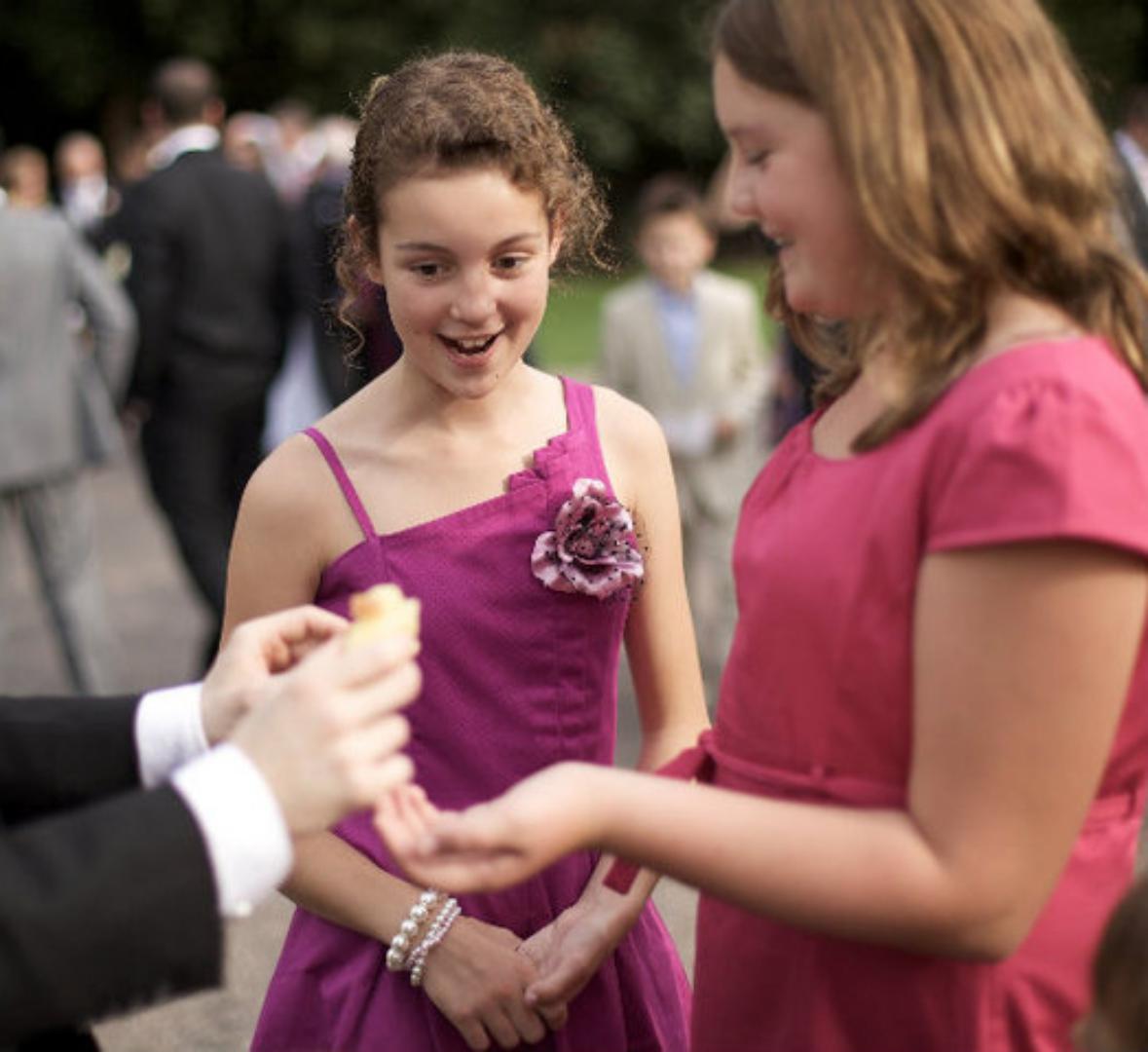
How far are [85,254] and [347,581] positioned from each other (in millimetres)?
5440

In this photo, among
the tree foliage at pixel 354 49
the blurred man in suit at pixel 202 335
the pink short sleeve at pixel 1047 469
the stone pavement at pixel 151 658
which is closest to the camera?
the pink short sleeve at pixel 1047 469

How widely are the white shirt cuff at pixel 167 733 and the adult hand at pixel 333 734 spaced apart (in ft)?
1.57

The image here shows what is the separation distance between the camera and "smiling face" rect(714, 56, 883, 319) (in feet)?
5.81

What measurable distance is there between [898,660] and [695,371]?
5.69 m

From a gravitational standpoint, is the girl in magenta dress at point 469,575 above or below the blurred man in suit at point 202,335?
below

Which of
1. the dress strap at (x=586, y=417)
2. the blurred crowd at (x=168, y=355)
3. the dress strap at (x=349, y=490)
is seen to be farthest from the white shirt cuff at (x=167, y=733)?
the blurred crowd at (x=168, y=355)

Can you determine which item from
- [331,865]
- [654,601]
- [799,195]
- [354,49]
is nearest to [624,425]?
[654,601]

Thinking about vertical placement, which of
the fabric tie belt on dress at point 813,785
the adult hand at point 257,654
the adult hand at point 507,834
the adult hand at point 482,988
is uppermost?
the adult hand at point 257,654

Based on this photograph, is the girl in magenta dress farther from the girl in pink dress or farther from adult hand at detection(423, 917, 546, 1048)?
the girl in pink dress

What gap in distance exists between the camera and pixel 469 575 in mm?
2490

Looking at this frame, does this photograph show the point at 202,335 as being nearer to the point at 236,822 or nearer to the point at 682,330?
the point at 682,330

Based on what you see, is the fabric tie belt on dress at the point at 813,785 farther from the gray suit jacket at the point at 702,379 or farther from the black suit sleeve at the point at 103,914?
the gray suit jacket at the point at 702,379

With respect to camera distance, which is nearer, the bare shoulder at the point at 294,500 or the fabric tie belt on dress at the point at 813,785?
the fabric tie belt on dress at the point at 813,785

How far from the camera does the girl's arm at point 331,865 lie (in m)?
2.32
